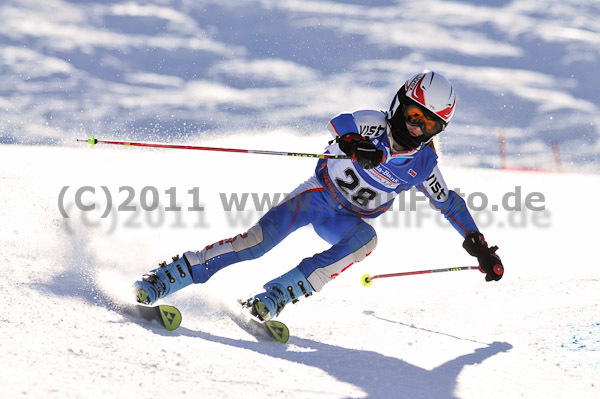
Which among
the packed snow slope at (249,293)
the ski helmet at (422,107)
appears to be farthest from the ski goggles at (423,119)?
the packed snow slope at (249,293)

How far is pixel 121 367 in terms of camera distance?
8.09 feet

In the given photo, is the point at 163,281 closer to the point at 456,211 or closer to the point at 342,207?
the point at 342,207

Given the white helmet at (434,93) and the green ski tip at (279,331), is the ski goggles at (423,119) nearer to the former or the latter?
the white helmet at (434,93)

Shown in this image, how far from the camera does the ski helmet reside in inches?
145

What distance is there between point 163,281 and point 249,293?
0.97 metres

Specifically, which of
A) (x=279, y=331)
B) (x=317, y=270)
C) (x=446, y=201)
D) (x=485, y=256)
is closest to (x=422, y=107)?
(x=446, y=201)

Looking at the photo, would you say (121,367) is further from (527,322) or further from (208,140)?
(208,140)

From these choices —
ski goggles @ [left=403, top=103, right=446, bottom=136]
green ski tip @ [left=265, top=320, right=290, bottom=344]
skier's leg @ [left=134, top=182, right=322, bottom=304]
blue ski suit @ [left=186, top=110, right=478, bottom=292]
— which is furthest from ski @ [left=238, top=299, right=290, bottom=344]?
ski goggles @ [left=403, top=103, right=446, bottom=136]

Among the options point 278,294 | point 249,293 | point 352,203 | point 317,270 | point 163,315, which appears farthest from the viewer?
point 249,293

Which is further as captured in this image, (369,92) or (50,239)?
(369,92)

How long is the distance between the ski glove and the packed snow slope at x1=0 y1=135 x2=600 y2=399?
102 centimetres

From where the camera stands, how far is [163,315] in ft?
10.4

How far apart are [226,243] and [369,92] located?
174 ft

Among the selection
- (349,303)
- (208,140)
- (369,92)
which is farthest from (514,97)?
(349,303)
